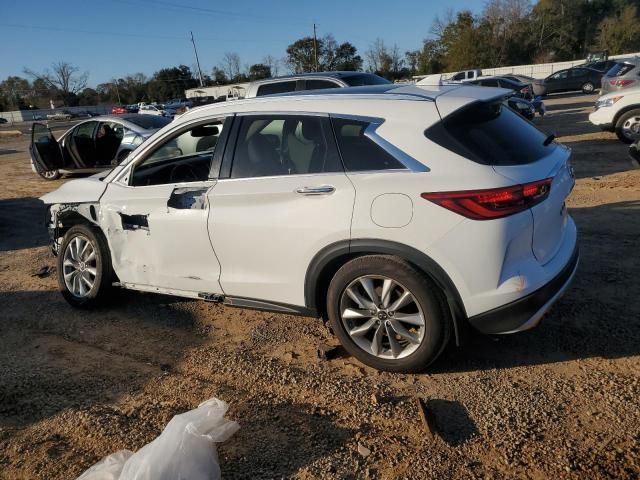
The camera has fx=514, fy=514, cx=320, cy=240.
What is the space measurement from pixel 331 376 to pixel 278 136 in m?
1.70

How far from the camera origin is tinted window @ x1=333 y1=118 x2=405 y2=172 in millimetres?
3113

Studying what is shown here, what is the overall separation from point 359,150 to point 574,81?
34291 millimetres

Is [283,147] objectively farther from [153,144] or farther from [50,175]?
[50,175]

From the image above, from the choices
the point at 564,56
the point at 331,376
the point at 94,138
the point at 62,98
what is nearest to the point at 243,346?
the point at 331,376

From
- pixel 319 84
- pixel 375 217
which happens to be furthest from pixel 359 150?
pixel 319 84

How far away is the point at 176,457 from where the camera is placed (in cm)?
235

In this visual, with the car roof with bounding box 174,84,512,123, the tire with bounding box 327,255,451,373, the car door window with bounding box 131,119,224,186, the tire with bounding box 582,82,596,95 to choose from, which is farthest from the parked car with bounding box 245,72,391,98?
the tire with bounding box 582,82,596,95

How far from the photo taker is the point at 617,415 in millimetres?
2758

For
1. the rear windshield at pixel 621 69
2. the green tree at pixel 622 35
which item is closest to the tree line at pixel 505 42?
the green tree at pixel 622 35

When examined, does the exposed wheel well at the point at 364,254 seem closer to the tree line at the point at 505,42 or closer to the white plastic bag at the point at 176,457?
the white plastic bag at the point at 176,457

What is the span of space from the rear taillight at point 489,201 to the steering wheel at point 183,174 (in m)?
1.96

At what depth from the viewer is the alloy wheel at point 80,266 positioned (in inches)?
183

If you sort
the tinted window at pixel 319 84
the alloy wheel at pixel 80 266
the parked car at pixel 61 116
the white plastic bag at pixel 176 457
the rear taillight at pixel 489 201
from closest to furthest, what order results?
the white plastic bag at pixel 176 457 < the rear taillight at pixel 489 201 < the alloy wheel at pixel 80 266 < the tinted window at pixel 319 84 < the parked car at pixel 61 116

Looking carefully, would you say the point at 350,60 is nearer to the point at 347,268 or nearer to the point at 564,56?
the point at 564,56
